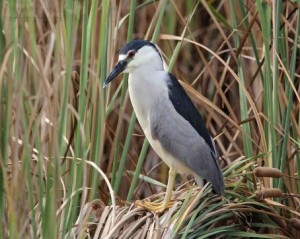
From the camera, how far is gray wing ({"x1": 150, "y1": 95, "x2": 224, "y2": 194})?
9.34ft

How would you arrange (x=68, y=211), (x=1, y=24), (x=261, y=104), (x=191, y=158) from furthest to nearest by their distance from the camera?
1. (x=261, y=104)
2. (x=191, y=158)
3. (x=68, y=211)
4. (x=1, y=24)

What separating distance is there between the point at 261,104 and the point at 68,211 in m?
1.25

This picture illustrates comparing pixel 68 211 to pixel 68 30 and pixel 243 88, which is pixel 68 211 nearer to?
pixel 68 30

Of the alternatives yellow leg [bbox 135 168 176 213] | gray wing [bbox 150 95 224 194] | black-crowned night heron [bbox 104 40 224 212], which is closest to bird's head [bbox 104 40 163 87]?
black-crowned night heron [bbox 104 40 224 212]

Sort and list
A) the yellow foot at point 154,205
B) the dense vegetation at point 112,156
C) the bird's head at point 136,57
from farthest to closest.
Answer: the bird's head at point 136,57
the yellow foot at point 154,205
the dense vegetation at point 112,156

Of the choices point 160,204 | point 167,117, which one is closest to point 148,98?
point 167,117

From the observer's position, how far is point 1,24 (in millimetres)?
1856

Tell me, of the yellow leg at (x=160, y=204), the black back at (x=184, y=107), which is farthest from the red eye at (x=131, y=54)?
the yellow leg at (x=160, y=204)

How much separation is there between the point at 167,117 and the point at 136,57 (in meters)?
0.23

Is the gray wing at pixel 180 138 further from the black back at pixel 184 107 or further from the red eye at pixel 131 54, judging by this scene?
the red eye at pixel 131 54

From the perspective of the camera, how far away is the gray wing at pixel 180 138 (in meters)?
2.85

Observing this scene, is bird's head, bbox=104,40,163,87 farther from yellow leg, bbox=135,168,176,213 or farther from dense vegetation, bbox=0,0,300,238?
yellow leg, bbox=135,168,176,213

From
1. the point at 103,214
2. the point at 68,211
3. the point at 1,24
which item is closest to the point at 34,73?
Result: the point at 1,24

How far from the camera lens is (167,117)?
2.88 m
